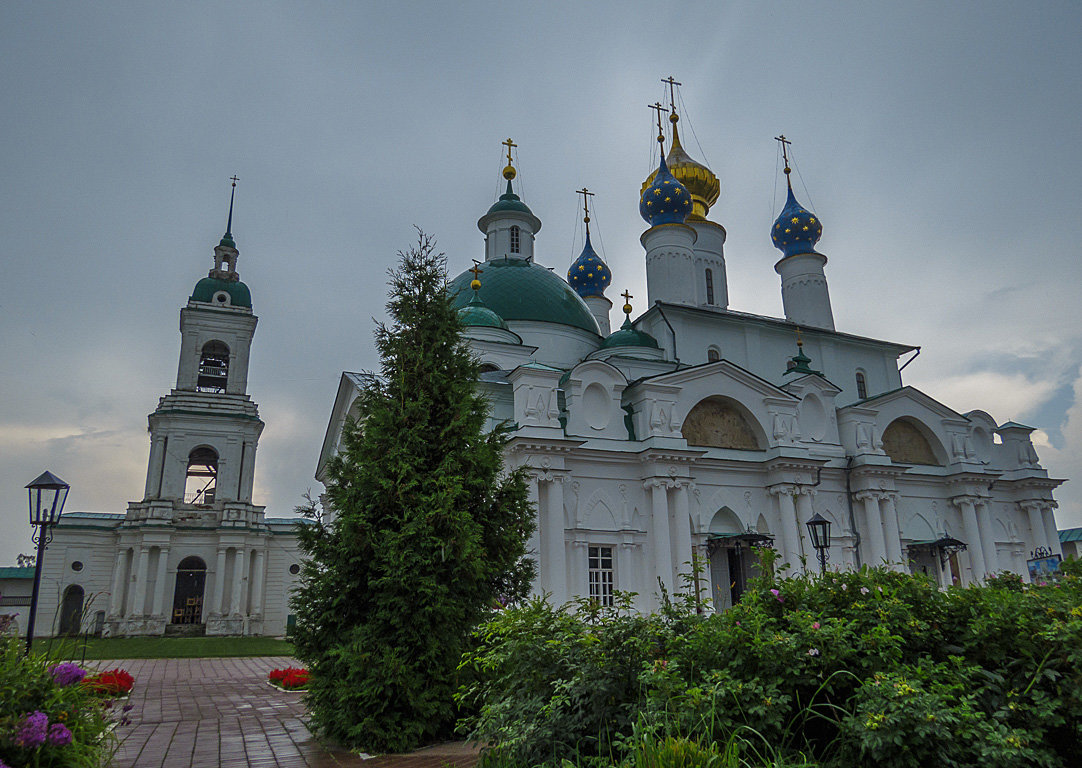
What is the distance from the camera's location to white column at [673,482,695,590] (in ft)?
61.5

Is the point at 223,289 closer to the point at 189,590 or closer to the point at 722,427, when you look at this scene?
the point at 189,590

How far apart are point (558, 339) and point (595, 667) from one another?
1873 centimetres

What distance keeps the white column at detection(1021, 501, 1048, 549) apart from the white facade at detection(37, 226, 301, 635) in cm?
2966

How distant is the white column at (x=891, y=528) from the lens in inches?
869

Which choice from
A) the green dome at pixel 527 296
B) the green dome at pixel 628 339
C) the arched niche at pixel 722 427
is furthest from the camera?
the green dome at pixel 527 296

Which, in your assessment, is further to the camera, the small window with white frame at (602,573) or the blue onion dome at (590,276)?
the blue onion dome at (590,276)

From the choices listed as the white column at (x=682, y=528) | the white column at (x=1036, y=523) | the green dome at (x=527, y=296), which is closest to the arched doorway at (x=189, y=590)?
the green dome at (x=527, y=296)

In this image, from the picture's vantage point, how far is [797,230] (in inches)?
1166

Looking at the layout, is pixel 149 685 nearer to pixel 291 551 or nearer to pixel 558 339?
pixel 558 339

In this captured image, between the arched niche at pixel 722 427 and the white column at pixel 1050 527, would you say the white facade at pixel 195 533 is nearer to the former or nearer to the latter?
the arched niche at pixel 722 427

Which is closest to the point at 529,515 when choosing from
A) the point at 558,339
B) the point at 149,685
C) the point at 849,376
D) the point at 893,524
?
the point at 149,685

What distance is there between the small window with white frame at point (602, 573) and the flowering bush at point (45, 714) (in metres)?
13.7

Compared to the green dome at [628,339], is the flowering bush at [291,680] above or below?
below

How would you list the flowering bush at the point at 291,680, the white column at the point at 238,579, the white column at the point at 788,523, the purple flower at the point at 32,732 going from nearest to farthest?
the purple flower at the point at 32,732
the flowering bush at the point at 291,680
the white column at the point at 788,523
the white column at the point at 238,579
